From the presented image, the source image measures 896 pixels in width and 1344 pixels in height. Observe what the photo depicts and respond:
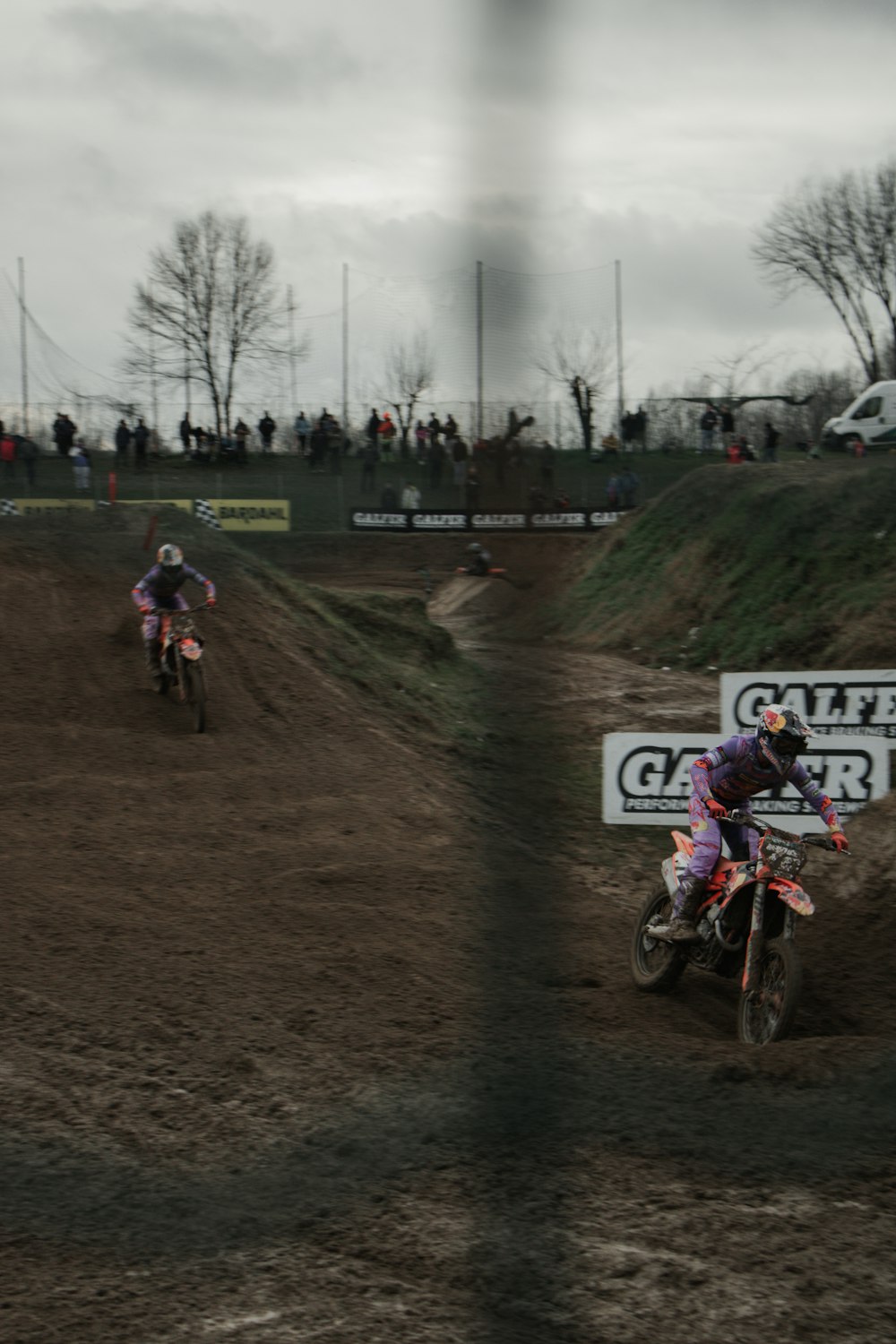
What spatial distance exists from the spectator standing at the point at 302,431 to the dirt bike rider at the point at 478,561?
7.14 metres

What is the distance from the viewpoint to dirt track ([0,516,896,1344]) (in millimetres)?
4238

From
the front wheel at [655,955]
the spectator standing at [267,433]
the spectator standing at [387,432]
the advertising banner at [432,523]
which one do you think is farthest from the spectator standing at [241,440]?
the front wheel at [655,955]

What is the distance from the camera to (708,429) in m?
38.1

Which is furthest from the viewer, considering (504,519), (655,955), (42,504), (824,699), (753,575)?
(42,504)

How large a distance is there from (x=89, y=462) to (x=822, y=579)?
23264mm

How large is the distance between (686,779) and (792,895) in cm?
587

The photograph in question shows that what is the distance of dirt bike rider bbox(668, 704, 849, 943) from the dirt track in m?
0.76

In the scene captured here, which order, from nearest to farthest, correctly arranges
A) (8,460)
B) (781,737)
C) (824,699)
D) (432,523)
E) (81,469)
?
(781,737), (824,699), (8,460), (81,469), (432,523)

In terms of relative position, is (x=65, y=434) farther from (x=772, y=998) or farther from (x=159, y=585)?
(x=772, y=998)

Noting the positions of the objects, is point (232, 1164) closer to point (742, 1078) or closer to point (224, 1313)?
point (224, 1313)

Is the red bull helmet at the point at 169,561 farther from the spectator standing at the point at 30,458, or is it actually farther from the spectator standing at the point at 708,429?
the spectator standing at the point at 708,429

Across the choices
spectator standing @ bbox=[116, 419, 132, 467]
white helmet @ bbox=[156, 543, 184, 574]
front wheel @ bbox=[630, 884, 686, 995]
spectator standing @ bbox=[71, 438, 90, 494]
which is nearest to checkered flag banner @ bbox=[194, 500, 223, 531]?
spectator standing @ bbox=[116, 419, 132, 467]

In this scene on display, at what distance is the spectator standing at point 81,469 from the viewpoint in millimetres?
37062

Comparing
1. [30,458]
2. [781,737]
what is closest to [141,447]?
[30,458]
